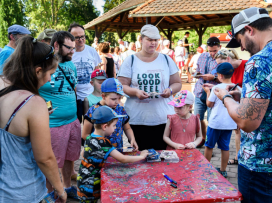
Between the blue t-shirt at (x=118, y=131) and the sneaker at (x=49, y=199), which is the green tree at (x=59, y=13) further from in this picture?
the sneaker at (x=49, y=199)

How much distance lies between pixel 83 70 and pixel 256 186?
293 cm

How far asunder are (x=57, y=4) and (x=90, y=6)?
537cm

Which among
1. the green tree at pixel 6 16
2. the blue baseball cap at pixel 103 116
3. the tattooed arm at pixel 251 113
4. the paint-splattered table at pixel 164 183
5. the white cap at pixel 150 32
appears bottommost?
the paint-splattered table at pixel 164 183

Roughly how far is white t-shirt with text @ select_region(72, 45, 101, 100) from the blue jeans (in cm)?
267

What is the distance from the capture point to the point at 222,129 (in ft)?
11.3

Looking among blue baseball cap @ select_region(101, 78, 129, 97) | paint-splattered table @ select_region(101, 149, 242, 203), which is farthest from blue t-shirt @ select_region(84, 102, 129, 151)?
paint-splattered table @ select_region(101, 149, 242, 203)

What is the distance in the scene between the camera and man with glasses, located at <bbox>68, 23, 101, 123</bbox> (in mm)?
3736

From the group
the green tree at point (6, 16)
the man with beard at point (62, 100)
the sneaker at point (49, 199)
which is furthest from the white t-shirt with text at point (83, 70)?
the green tree at point (6, 16)

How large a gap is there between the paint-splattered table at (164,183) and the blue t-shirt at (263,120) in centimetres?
25

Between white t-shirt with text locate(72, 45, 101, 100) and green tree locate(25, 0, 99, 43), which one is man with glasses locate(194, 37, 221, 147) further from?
green tree locate(25, 0, 99, 43)

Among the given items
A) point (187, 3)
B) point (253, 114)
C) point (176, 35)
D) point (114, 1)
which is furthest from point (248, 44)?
point (176, 35)

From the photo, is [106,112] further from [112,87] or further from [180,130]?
[180,130]

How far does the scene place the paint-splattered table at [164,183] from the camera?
159 cm

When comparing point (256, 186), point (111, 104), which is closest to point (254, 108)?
point (256, 186)
